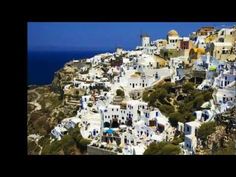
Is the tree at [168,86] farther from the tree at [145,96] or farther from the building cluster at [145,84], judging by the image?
the tree at [145,96]

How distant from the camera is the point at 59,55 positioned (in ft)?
17.7

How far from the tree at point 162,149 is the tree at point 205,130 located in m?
0.25

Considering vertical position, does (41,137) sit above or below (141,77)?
below

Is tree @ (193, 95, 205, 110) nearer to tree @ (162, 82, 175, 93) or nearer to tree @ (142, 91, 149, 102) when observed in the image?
tree @ (162, 82, 175, 93)

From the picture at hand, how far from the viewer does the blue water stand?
5383 millimetres

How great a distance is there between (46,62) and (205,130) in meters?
1.59

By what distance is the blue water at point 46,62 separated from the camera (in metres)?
5.38

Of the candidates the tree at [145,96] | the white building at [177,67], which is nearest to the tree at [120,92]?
the tree at [145,96]

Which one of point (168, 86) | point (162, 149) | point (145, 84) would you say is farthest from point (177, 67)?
point (162, 149)
